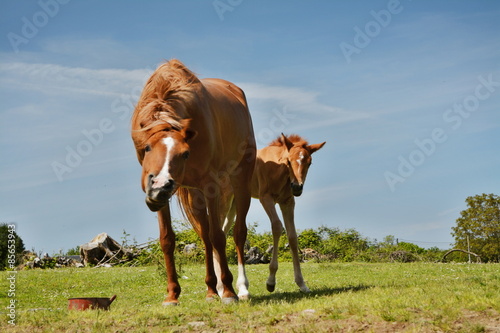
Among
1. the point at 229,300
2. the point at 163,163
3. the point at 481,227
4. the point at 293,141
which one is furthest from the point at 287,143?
the point at 481,227

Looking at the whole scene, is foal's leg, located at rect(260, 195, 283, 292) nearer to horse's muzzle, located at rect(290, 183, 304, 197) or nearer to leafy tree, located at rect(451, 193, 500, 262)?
horse's muzzle, located at rect(290, 183, 304, 197)

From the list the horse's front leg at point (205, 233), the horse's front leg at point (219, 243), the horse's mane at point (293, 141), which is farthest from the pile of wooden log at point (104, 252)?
the horse's front leg at point (219, 243)

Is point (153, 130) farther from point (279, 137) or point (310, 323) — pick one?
point (279, 137)

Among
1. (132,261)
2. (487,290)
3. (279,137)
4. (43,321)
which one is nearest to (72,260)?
(132,261)

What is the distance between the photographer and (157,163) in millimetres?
6137

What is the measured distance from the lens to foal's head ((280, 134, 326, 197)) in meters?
9.75

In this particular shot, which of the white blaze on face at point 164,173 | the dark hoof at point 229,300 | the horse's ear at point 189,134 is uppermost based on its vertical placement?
the horse's ear at point 189,134

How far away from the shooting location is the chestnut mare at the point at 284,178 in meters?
9.73

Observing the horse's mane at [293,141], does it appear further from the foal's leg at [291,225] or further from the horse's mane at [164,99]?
the horse's mane at [164,99]

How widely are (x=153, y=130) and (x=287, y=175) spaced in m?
4.14

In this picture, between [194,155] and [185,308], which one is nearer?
[185,308]

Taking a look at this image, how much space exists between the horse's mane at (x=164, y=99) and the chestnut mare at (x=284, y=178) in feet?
9.42

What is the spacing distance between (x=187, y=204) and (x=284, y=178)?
2.39 metres

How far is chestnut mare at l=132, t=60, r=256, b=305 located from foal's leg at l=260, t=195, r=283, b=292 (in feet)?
3.66
